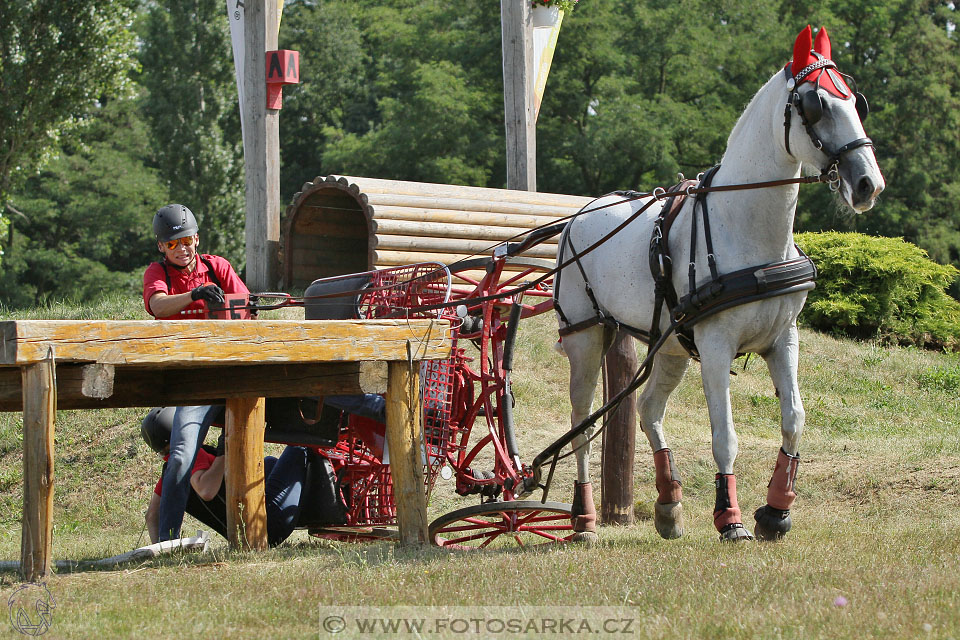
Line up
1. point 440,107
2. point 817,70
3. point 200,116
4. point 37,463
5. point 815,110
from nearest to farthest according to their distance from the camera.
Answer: point 37,463 < point 815,110 < point 817,70 < point 200,116 < point 440,107

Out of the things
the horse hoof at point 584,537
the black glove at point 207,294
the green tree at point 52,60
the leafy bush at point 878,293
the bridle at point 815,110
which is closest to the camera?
the bridle at point 815,110

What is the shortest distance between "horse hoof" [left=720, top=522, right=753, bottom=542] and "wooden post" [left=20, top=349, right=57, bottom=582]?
3377mm

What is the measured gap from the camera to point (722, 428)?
18.8 feet

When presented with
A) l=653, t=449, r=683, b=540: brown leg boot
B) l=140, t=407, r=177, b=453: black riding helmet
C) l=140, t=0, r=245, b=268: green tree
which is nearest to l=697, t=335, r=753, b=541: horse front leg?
l=653, t=449, r=683, b=540: brown leg boot

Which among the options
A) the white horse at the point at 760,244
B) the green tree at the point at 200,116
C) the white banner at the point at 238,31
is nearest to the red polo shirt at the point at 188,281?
the white horse at the point at 760,244

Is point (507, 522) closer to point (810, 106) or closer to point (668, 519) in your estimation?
point (668, 519)

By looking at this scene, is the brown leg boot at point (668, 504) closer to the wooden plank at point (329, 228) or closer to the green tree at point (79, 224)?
the wooden plank at point (329, 228)

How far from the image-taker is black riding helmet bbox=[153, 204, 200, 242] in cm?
646

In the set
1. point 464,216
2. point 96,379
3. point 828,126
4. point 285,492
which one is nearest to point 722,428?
point 828,126

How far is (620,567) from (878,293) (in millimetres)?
11867

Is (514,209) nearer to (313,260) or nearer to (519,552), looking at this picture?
(313,260)

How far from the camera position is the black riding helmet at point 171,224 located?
254 inches

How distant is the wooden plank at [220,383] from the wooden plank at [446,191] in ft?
17.0

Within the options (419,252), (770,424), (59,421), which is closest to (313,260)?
(419,252)
